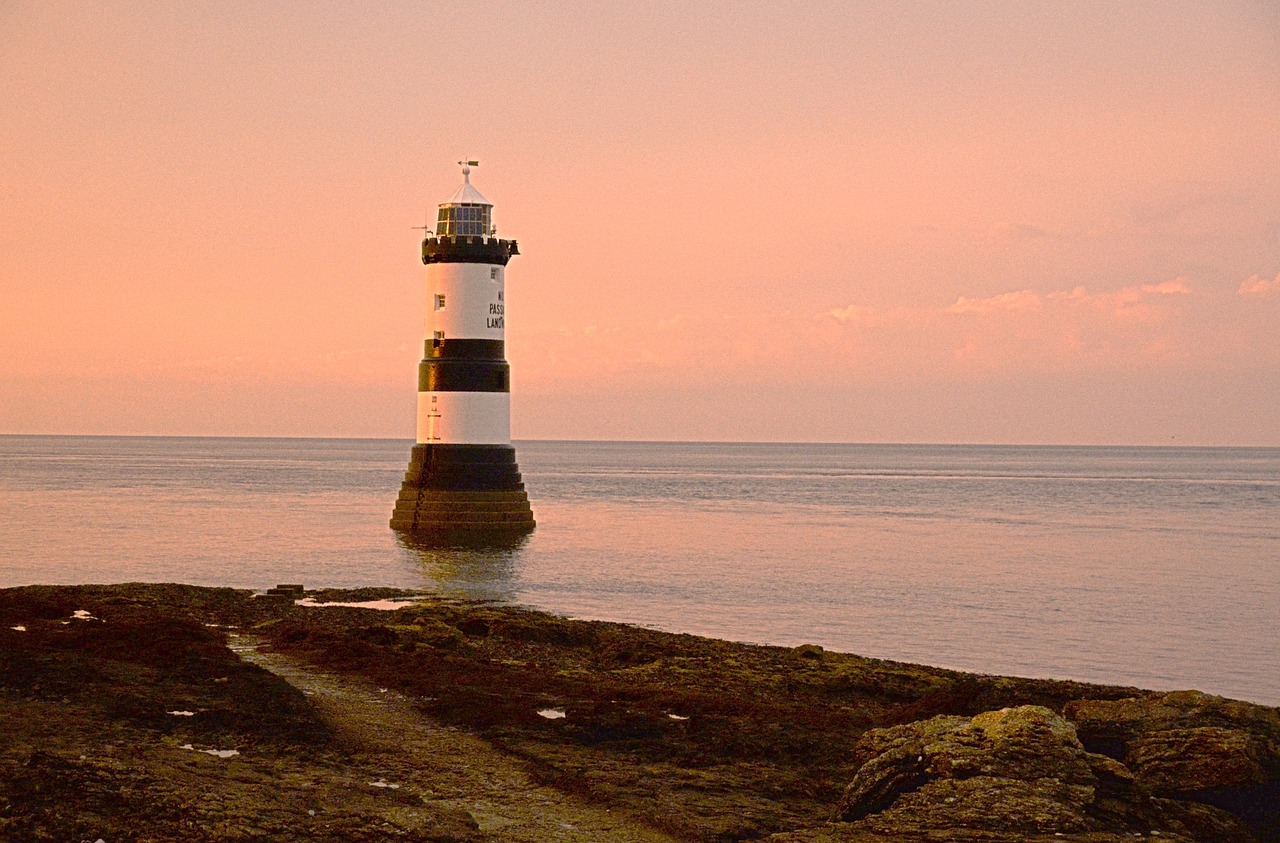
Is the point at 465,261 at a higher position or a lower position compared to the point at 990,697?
higher

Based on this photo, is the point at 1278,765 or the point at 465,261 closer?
the point at 1278,765

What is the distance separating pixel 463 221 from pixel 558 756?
33071 mm

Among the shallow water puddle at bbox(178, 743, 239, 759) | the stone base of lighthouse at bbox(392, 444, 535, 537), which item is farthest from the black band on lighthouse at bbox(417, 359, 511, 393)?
the shallow water puddle at bbox(178, 743, 239, 759)

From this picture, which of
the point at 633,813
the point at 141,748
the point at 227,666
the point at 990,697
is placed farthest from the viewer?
the point at 227,666

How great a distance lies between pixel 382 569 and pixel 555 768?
97.2ft

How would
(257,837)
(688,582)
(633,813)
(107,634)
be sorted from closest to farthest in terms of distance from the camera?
(257,837), (633,813), (107,634), (688,582)

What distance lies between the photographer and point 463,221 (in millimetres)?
43875

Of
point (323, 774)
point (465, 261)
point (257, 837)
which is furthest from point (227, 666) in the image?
point (465, 261)

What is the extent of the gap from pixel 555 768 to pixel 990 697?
5100 mm

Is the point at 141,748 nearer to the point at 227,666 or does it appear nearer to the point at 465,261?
the point at 227,666

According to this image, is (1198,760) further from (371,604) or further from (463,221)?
(463,221)

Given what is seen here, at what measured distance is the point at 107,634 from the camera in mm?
17594

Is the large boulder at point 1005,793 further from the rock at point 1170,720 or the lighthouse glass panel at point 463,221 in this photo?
the lighthouse glass panel at point 463,221

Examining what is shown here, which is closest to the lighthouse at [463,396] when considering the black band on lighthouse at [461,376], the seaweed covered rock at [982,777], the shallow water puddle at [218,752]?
the black band on lighthouse at [461,376]
